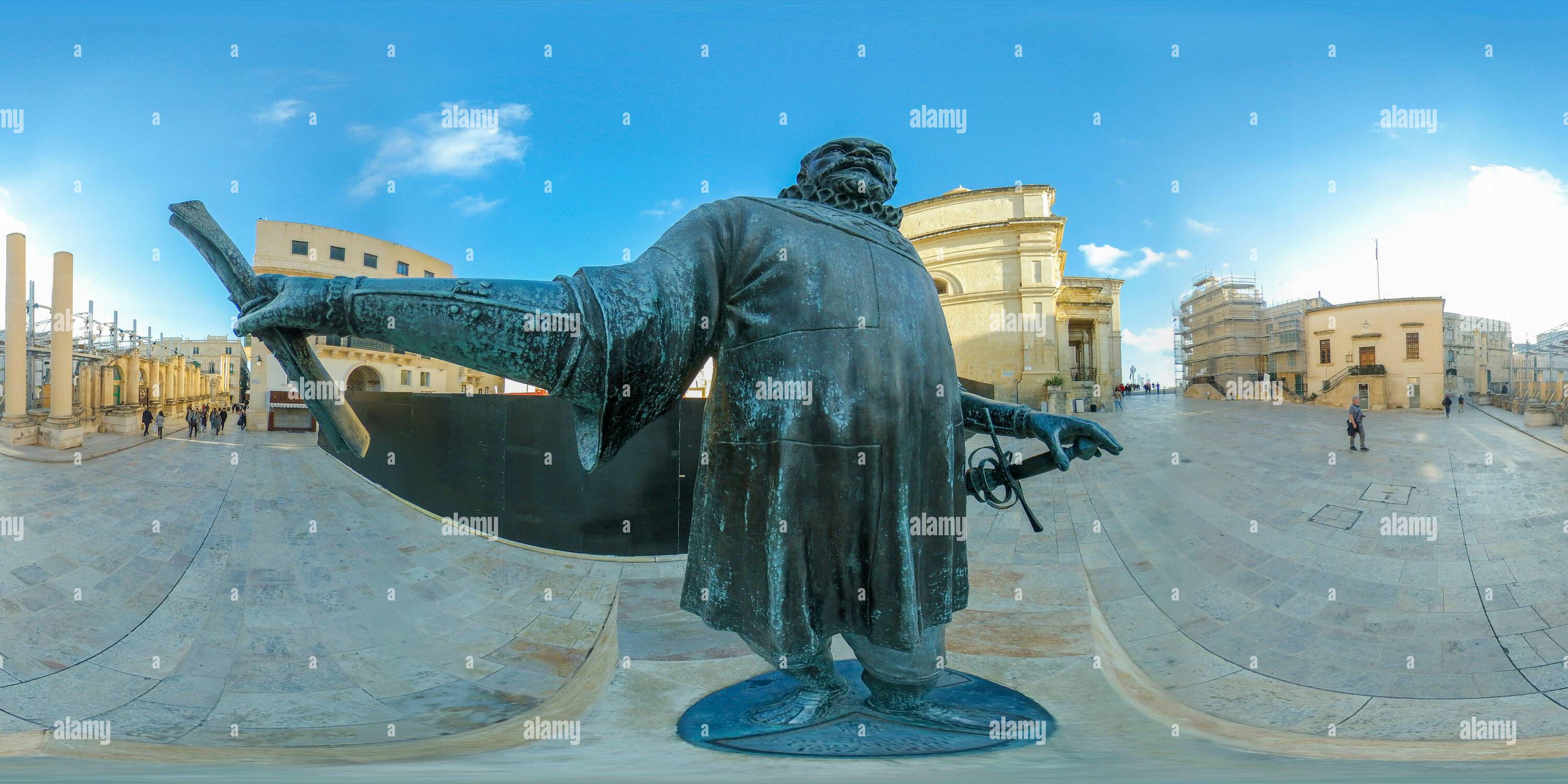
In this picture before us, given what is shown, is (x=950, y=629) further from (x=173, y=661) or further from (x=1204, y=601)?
(x=173, y=661)

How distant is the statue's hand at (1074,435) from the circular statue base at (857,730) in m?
0.74

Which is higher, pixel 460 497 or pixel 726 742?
pixel 460 497

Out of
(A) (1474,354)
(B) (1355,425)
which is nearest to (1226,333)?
(A) (1474,354)

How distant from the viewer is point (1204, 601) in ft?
7.77

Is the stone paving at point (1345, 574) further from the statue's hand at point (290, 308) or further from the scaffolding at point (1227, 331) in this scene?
the scaffolding at point (1227, 331)

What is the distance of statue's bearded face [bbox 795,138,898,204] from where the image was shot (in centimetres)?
137

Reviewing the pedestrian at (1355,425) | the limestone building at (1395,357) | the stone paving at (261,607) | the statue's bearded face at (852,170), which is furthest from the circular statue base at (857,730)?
the limestone building at (1395,357)

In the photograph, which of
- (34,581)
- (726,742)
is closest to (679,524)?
(726,742)

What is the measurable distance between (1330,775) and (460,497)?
265 cm

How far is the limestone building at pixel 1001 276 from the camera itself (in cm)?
1716

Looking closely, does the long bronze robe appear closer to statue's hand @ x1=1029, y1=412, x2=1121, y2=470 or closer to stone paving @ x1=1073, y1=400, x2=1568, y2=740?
statue's hand @ x1=1029, y1=412, x2=1121, y2=470

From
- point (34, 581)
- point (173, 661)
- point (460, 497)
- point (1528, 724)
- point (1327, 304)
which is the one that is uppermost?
point (1327, 304)

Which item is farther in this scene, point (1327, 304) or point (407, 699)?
point (1327, 304)

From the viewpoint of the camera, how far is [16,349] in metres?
2.18
